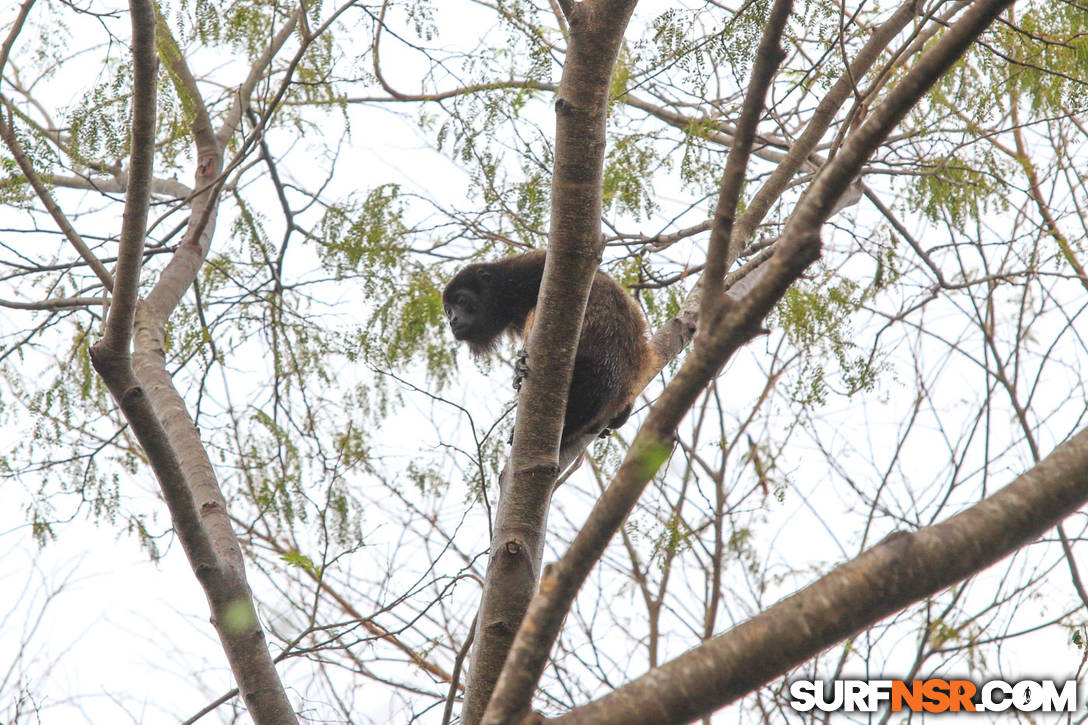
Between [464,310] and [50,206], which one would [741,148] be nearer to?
[50,206]

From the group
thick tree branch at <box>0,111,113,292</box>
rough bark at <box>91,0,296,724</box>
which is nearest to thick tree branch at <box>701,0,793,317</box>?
rough bark at <box>91,0,296,724</box>

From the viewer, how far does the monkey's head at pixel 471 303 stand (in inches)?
273

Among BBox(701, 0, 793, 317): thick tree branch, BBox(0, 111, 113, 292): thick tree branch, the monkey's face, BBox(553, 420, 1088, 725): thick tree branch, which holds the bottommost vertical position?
BBox(553, 420, 1088, 725): thick tree branch

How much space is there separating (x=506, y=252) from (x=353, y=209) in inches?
49.6

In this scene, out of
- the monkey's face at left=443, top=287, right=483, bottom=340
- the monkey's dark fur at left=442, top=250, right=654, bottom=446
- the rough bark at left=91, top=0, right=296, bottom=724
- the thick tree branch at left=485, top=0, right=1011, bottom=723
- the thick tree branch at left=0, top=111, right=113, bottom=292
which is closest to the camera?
the thick tree branch at left=485, top=0, right=1011, bottom=723

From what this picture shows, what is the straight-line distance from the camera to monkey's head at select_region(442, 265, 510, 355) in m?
6.94

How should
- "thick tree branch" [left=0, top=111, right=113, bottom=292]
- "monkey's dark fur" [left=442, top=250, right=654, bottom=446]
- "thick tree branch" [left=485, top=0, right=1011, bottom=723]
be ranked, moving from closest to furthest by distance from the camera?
"thick tree branch" [left=485, top=0, right=1011, bottom=723] < "thick tree branch" [left=0, top=111, right=113, bottom=292] < "monkey's dark fur" [left=442, top=250, right=654, bottom=446]

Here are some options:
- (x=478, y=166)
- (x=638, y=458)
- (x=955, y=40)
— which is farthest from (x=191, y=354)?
(x=955, y=40)

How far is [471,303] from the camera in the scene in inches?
275

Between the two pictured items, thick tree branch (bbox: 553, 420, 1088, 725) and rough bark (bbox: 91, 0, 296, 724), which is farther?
rough bark (bbox: 91, 0, 296, 724)

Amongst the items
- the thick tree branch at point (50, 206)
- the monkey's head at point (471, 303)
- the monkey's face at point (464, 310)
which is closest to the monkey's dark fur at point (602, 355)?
the monkey's head at point (471, 303)

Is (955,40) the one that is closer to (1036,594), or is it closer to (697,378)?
(697,378)

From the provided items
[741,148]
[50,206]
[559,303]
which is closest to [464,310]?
[50,206]

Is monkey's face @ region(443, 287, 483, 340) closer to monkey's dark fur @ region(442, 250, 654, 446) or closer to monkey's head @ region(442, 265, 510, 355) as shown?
monkey's head @ region(442, 265, 510, 355)
